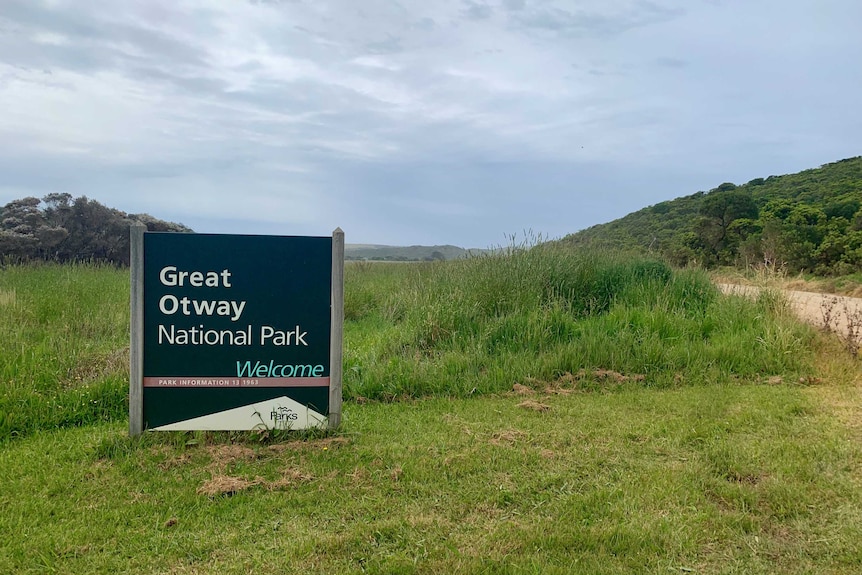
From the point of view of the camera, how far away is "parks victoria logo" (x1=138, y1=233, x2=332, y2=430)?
4.39 m

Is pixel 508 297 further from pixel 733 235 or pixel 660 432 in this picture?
pixel 733 235

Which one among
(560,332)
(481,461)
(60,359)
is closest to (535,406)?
(481,461)

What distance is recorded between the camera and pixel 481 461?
406 centimetres

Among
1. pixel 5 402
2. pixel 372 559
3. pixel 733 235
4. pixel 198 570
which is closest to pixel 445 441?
pixel 372 559

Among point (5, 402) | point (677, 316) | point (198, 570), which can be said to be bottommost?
point (198, 570)

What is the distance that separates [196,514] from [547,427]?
282 cm

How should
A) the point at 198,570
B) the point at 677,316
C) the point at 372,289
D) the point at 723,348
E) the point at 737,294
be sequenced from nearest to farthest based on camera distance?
the point at 198,570 < the point at 723,348 < the point at 677,316 < the point at 737,294 < the point at 372,289

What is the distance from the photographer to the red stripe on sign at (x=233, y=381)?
4403 mm

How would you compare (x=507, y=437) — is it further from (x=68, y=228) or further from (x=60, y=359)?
(x=68, y=228)

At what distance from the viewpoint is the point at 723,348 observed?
7.15 meters

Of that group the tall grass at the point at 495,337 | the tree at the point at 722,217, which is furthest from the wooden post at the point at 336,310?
the tree at the point at 722,217

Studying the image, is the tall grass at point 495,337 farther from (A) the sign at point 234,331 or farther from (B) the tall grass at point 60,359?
(A) the sign at point 234,331

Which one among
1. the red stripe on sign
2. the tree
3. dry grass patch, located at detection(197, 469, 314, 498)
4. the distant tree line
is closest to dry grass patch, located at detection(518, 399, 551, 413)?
the red stripe on sign

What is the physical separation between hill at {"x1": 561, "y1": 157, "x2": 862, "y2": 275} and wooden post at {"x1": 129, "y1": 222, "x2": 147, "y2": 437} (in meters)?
9.58
